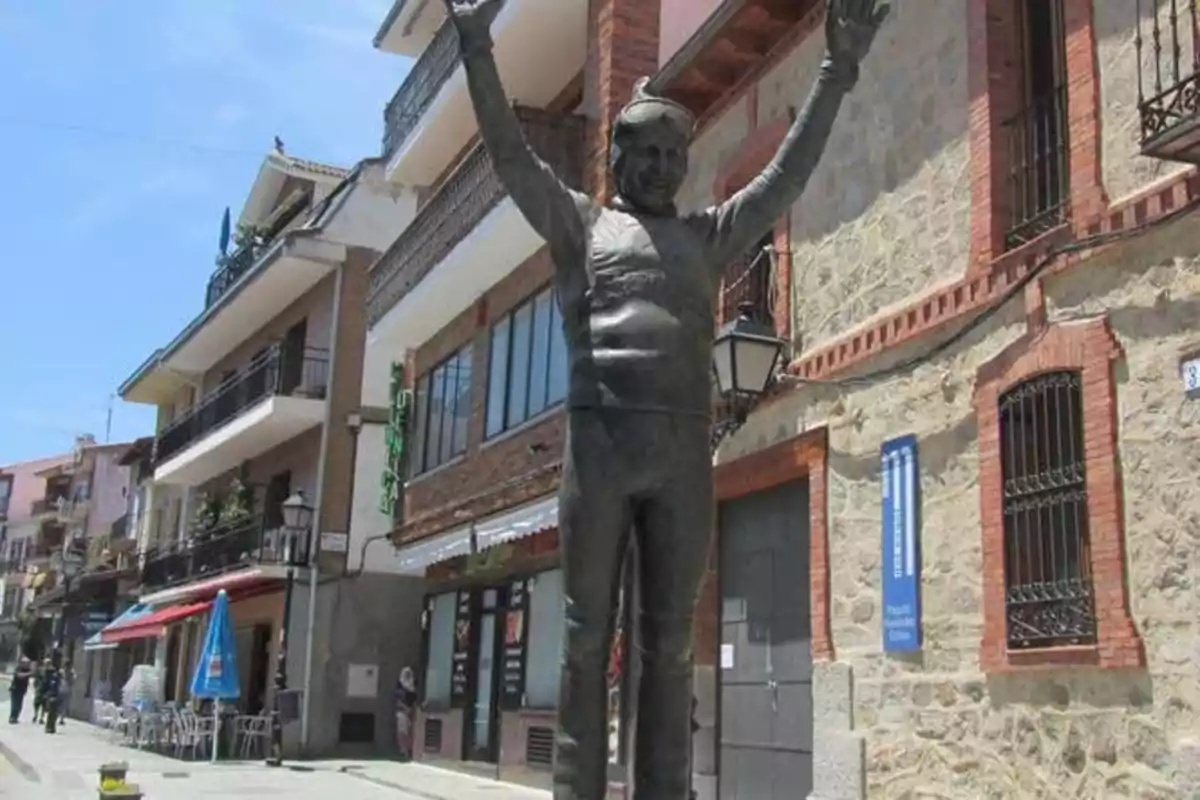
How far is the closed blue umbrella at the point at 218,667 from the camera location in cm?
2067

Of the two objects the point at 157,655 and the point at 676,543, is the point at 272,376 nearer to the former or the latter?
the point at 157,655

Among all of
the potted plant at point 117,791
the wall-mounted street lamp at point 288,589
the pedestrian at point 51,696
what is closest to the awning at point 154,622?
the pedestrian at point 51,696

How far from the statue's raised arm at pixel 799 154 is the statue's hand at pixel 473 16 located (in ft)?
3.07

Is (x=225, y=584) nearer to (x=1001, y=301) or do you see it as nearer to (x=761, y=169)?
(x=761, y=169)

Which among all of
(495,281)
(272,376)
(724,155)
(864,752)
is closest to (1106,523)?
(864,752)

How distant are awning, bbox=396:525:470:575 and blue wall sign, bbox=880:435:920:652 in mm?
7911

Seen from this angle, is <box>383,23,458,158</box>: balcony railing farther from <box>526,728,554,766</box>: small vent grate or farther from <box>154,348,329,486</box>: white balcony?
<box>526,728,554,766</box>: small vent grate

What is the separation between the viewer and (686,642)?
13.5 ft

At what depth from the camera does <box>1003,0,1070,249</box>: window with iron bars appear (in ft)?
30.8

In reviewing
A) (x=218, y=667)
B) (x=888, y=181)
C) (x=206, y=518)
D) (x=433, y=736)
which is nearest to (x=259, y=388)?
(x=206, y=518)

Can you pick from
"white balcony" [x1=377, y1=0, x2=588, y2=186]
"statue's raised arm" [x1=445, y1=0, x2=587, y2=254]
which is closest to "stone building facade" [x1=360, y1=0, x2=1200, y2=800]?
"white balcony" [x1=377, y1=0, x2=588, y2=186]

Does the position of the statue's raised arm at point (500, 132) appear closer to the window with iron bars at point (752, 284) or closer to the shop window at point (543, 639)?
the window with iron bars at point (752, 284)

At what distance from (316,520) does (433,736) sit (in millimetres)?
5268

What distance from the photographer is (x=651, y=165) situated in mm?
4371
